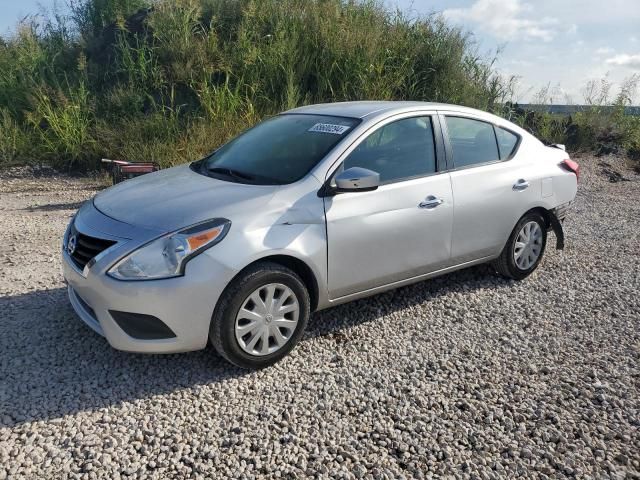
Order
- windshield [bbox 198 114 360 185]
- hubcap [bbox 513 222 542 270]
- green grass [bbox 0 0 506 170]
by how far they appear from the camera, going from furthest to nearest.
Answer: green grass [bbox 0 0 506 170] → hubcap [bbox 513 222 542 270] → windshield [bbox 198 114 360 185]

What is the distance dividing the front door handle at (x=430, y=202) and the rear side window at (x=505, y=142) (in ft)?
3.42

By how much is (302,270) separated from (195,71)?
766 centimetres

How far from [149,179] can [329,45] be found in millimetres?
7496

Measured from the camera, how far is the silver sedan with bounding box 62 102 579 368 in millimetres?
3277

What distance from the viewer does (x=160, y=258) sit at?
10.6 ft

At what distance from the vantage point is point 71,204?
787cm

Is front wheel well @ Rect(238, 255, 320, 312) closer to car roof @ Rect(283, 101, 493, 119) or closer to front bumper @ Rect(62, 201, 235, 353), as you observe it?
front bumper @ Rect(62, 201, 235, 353)

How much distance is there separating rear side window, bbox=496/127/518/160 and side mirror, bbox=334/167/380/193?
177 cm

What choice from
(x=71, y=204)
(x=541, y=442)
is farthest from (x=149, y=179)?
(x=71, y=204)

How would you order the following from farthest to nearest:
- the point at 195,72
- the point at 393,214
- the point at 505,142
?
the point at 195,72 → the point at 505,142 → the point at 393,214

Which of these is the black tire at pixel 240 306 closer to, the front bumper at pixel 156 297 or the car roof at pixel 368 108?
the front bumper at pixel 156 297

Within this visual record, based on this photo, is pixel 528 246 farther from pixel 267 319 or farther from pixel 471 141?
pixel 267 319

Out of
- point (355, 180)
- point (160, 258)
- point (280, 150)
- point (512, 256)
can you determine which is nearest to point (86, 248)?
point (160, 258)

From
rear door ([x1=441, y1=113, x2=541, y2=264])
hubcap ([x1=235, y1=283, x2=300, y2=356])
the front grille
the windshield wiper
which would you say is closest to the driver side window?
rear door ([x1=441, y1=113, x2=541, y2=264])
